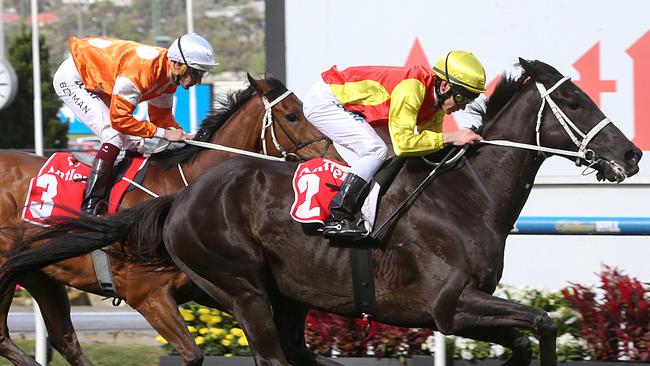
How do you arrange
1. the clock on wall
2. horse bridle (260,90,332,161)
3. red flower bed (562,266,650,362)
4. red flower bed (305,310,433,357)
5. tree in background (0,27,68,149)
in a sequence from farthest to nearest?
tree in background (0,27,68,149) → the clock on wall → horse bridle (260,90,332,161) → red flower bed (305,310,433,357) → red flower bed (562,266,650,362)

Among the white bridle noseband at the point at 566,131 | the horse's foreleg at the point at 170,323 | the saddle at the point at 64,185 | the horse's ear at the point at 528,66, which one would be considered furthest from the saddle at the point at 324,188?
the saddle at the point at 64,185

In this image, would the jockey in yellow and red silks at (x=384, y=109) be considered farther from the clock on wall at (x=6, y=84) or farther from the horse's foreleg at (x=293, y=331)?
the clock on wall at (x=6, y=84)

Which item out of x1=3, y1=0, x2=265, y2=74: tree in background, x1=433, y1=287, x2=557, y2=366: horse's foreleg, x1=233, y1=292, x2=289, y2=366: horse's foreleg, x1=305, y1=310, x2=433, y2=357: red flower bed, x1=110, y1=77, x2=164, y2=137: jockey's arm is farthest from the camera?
x1=3, y1=0, x2=265, y2=74: tree in background

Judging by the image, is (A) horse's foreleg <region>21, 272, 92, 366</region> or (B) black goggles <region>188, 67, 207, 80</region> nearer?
(B) black goggles <region>188, 67, 207, 80</region>

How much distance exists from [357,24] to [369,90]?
9.01 feet

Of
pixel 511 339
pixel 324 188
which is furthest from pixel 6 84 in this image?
pixel 511 339


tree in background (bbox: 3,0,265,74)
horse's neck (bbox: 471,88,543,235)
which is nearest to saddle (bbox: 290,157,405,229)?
horse's neck (bbox: 471,88,543,235)

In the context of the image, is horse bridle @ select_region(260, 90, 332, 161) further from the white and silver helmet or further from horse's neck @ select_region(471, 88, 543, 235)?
horse's neck @ select_region(471, 88, 543, 235)

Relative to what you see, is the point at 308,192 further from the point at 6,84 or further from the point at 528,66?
the point at 6,84

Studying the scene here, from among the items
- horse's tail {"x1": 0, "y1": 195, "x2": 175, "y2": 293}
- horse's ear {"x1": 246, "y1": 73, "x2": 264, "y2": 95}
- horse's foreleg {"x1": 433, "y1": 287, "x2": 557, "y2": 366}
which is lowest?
horse's foreleg {"x1": 433, "y1": 287, "x2": 557, "y2": 366}

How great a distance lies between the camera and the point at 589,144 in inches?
171

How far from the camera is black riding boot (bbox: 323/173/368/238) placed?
178 inches

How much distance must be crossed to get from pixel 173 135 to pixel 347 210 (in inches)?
52.1

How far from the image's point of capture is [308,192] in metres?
4.61
